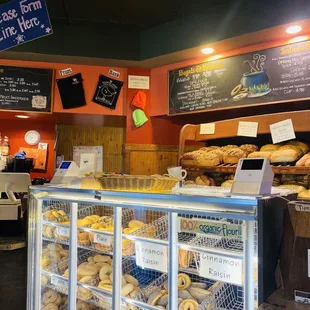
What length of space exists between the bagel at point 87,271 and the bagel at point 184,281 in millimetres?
569

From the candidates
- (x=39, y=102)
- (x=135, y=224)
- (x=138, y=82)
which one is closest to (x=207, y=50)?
(x=138, y=82)

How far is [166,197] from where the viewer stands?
1486 millimetres

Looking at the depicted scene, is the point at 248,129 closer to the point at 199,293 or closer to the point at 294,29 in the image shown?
the point at 294,29

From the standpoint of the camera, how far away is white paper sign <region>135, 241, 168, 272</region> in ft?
5.14

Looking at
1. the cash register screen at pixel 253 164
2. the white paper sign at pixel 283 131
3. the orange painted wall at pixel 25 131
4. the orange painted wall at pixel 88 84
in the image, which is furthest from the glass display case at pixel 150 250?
the orange painted wall at pixel 25 131

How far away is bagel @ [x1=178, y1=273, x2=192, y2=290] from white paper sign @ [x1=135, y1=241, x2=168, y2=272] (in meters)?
0.08

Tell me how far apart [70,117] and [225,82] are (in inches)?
75.7

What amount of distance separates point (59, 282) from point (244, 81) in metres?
2.36

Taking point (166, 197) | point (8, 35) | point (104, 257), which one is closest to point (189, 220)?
point (166, 197)

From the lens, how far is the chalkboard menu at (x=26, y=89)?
3.86 metres

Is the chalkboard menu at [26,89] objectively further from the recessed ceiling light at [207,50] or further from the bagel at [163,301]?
the bagel at [163,301]

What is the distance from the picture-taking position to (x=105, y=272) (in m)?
1.91

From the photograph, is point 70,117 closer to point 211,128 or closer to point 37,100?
point 37,100

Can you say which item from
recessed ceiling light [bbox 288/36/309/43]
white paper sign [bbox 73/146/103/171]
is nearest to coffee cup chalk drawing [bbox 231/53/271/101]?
recessed ceiling light [bbox 288/36/309/43]
